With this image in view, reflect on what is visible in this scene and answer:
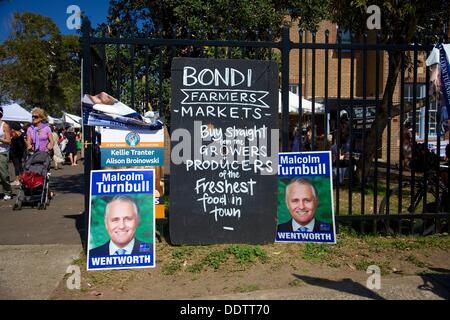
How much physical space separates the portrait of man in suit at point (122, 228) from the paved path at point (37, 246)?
566mm

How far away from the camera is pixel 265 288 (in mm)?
4352

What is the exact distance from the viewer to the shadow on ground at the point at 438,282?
4234 mm

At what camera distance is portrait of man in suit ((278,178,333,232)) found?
5.44 m

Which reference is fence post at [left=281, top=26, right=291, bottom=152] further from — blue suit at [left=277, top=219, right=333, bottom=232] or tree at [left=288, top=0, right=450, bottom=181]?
tree at [left=288, top=0, right=450, bottom=181]

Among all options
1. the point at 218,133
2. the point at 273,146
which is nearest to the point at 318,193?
the point at 273,146

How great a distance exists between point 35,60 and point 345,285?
34.5 meters

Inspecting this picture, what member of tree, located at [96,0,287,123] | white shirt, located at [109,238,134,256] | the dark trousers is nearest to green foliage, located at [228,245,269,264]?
white shirt, located at [109,238,134,256]

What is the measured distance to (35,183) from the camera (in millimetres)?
8391

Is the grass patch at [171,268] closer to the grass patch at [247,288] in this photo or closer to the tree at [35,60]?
the grass patch at [247,288]

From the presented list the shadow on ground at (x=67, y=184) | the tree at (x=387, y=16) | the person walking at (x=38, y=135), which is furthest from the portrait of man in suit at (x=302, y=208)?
the shadow on ground at (x=67, y=184)

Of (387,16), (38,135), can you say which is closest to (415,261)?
(387,16)

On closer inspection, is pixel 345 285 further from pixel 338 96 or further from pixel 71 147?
pixel 71 147

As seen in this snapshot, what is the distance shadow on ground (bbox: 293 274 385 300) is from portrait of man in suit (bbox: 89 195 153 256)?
169 cm

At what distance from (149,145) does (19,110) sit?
68.6ft
